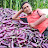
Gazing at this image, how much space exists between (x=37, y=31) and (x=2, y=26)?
0.63 metres

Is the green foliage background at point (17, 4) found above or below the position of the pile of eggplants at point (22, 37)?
above

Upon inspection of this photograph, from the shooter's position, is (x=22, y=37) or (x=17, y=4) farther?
(x=17, y=4)

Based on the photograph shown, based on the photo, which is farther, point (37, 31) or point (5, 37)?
point (37, 31)

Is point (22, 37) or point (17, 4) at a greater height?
point (17, 4)

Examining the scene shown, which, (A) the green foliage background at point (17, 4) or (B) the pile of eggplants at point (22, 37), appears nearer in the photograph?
(B) the pile of eggplants at point (22, 37)

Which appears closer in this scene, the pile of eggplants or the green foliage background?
the pile of eggplants

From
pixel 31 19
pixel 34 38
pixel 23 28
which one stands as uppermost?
pixel 31 19

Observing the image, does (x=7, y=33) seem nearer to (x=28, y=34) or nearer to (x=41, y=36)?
(x=28, y=34)

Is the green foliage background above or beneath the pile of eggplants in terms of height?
above

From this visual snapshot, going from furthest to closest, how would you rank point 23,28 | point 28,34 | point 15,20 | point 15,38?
point 15,20, point 23,28, point 28,34, point 15,38

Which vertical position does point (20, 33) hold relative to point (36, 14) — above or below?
below

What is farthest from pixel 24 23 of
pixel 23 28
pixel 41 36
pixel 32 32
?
pixel 41 36

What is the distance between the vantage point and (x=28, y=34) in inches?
69.3

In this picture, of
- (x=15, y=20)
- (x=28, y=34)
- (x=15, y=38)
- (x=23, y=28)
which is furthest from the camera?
(x=15, y=20)
